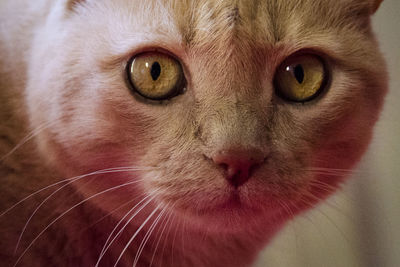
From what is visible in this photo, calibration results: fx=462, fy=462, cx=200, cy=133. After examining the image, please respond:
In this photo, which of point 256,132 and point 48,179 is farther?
point 48,179

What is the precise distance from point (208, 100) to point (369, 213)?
47 cm

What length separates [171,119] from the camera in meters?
0.73

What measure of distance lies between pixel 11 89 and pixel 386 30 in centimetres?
78

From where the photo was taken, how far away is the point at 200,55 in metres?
0.72

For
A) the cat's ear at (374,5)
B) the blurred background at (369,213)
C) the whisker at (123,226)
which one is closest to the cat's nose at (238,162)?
the whisker at (123,226)

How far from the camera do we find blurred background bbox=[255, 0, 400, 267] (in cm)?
94

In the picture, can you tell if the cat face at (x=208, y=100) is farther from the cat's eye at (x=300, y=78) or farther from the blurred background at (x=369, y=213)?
the blurred background at (x=369, y=213)

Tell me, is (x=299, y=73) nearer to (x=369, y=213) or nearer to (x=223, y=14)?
(x=223, y=14)

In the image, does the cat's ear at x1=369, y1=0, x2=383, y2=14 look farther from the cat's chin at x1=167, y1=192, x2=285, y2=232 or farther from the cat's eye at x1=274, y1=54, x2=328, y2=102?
the cat's chin at x1=167, y1=192, x2=285, y2=232

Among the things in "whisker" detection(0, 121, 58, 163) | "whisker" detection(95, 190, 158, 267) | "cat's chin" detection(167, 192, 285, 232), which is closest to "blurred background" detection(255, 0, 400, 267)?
"cat's chin" detection(167, 192, 285, 232)

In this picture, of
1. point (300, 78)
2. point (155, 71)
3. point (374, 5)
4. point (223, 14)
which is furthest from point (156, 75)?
point (374, 5)

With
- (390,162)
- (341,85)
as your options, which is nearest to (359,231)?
(390,162)

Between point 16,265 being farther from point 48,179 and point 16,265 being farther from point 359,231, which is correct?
point 359,231

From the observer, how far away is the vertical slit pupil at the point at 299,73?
0.78m
